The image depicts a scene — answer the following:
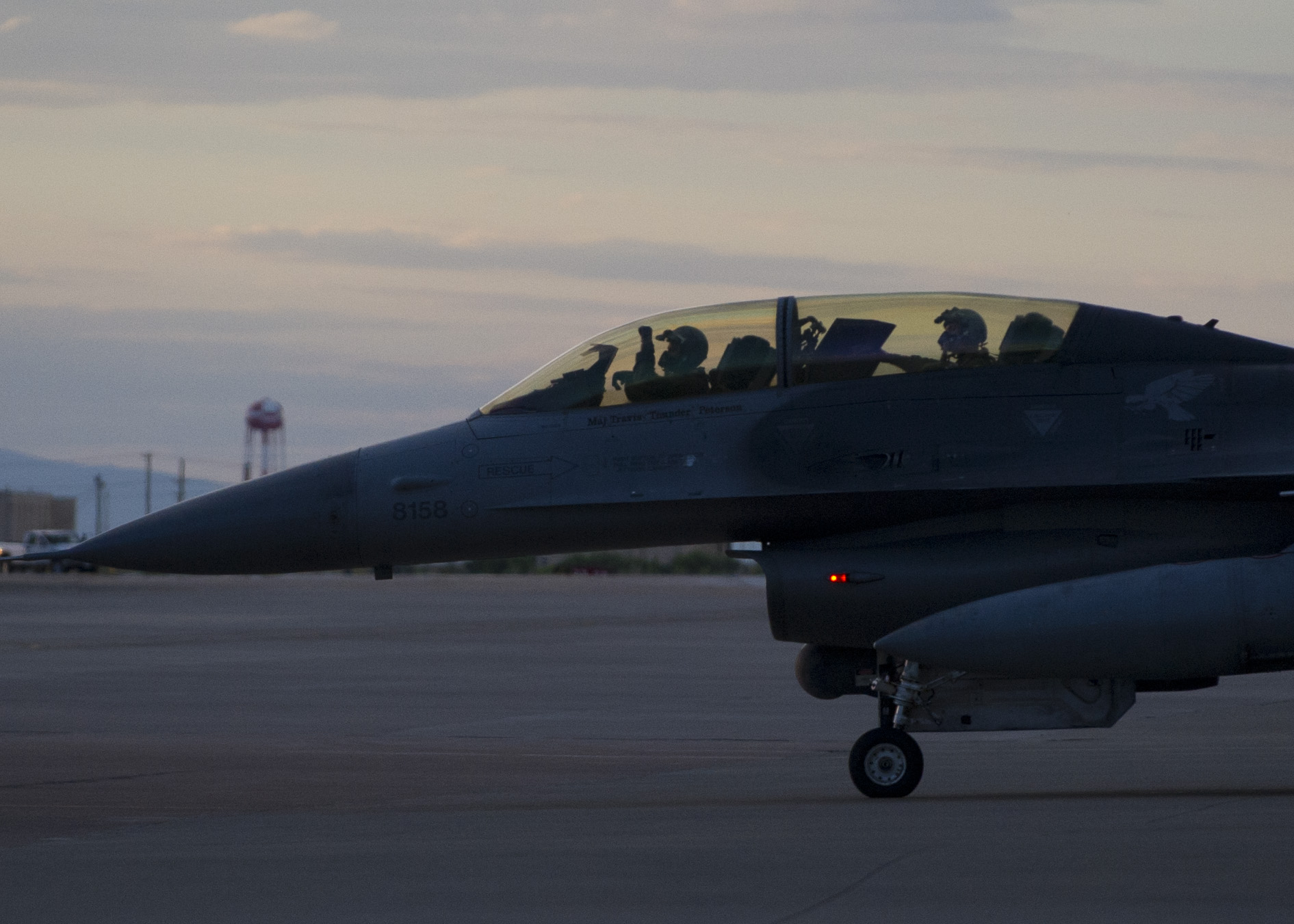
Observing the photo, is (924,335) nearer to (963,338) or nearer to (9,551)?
(963,338)

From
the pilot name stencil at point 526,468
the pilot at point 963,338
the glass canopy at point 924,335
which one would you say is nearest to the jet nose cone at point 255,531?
the pilot name stencil at point 526,468

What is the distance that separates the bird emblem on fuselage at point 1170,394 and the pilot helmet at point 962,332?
0.96 metres

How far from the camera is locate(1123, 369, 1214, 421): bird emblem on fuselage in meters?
Answer: 10.7

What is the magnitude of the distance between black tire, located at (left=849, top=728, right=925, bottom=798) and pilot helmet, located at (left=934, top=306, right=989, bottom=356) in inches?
94.9

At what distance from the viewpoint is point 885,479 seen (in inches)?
422

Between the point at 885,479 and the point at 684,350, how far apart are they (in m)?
1.54

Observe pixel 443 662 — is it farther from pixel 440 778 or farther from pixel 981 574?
pixel 981 574

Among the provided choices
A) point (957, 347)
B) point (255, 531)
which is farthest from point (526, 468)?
point (957, 347)

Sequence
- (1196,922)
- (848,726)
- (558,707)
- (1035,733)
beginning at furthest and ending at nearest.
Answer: (558,707)
(848,726)
(1035,733)
(1196,922)

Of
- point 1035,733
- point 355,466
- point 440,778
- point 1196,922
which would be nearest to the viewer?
point 1196,922

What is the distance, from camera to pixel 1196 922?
677cm

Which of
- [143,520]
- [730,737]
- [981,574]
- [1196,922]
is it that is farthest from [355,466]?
[1196,922]

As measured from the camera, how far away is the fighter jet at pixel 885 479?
10.6 m

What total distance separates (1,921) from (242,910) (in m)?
0.96
